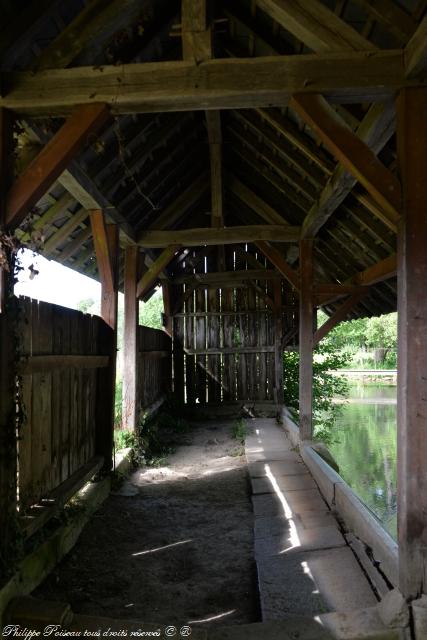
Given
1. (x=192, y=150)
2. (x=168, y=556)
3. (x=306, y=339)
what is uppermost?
(x=192, y=150)

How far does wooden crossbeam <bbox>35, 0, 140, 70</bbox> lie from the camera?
10.9 ft

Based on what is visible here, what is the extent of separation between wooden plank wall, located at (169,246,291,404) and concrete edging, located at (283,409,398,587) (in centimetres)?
540

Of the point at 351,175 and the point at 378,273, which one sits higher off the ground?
the point at 351,175

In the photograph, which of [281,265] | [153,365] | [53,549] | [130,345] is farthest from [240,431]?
[53,549]

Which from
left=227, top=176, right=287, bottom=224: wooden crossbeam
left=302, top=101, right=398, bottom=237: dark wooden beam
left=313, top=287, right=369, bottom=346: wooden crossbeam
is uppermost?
left=227, top=176, right=287, bottom=224: wooden crossbeam

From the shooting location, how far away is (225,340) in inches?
484

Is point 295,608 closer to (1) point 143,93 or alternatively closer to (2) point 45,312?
(2) point 45,312

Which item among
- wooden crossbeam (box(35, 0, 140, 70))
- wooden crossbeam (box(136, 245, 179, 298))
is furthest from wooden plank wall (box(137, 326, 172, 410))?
wooden crossbeam (box(35, 0, 140, 70))

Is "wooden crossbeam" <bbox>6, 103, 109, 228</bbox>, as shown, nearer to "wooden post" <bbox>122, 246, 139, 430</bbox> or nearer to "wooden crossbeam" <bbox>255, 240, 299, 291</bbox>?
"wooden post" <bbox>122, 246, 139, 430</bbox>

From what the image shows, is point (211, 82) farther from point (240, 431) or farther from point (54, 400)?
point (240, 431)

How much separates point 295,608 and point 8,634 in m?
1.79

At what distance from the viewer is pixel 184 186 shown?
8617mm

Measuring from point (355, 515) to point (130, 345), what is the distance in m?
4.61

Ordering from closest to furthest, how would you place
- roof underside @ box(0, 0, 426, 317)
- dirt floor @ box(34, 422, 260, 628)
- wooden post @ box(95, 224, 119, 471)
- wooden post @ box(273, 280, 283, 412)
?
dirt floor @ box(34, 422, 260, 628), roof underside @ box(0, 0, 426, 317), wooden post @ box(95, 224, 119, 471), wooden post @ box(273, 280, 283, 412)
